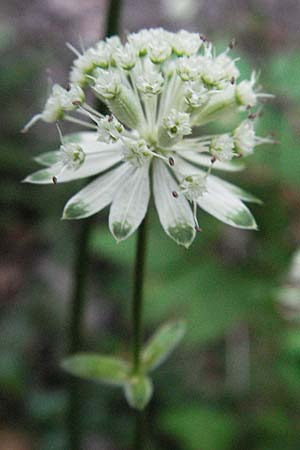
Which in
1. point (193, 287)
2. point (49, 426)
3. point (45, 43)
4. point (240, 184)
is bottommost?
point (49, 426)

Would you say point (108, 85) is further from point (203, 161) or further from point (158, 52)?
point (203, 161)

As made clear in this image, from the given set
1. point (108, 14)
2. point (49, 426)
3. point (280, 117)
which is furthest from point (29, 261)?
point (108, 14)

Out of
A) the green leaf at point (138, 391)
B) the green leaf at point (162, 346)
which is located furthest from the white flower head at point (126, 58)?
the green leaf at point (138, 391)

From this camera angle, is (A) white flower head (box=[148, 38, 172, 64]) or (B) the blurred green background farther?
(B) the blurred green background

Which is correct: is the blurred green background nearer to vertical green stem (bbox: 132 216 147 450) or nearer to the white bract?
vertical green stem (bbox: 132 216 147 450)

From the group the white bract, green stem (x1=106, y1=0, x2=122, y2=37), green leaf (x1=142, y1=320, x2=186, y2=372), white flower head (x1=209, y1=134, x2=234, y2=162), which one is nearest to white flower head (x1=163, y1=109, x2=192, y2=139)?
the white bract

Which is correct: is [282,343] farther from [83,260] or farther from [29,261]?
[29,261]

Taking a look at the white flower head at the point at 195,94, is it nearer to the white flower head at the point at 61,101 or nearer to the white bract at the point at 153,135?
the white bract at the point at 153,135
